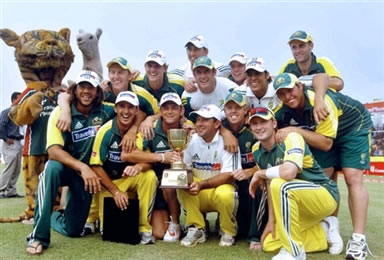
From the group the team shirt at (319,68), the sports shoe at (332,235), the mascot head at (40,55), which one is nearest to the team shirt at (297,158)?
the sports shoe at (332,235)

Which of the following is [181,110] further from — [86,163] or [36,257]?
[36,257]

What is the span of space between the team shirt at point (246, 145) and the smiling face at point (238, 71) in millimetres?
1367

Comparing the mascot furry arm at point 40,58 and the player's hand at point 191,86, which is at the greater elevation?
the mascot furry arm at point 40,58

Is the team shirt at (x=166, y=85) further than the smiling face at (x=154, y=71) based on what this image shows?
Yes

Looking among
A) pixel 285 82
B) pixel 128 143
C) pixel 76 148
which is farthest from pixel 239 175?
pixel 76 148

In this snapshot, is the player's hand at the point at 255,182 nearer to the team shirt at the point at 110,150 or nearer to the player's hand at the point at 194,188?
the player's hand at the point at 194,188

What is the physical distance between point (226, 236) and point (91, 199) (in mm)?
1658

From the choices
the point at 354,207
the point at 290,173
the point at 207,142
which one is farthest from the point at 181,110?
the point at 354,207

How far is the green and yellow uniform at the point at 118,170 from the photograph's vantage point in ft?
16.1

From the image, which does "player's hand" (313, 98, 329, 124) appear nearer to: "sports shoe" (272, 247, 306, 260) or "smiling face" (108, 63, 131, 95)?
"sports shoe" (272, 247, 306, 260)

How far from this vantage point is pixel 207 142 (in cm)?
502

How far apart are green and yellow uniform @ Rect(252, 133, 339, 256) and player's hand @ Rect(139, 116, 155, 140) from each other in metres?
1.21

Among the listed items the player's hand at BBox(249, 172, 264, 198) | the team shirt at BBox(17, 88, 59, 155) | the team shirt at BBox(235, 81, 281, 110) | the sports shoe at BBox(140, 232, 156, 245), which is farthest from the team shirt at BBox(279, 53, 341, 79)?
the team shirt at BBox(17, 88, 59, 155)

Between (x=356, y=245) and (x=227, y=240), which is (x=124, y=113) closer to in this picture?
(x=227, y=240)
